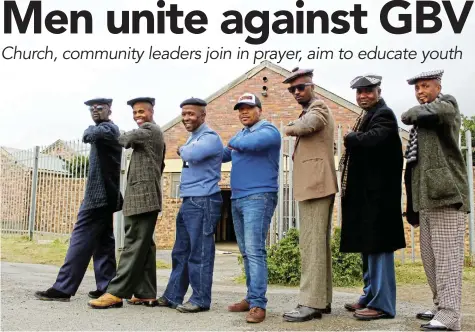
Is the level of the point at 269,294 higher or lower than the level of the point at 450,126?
lower

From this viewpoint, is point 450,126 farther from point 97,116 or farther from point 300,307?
point 97,116

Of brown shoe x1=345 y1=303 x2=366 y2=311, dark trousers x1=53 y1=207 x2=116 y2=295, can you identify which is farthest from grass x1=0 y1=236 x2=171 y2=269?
brown shoe x1=345 y1=303 x2=366 y2=311

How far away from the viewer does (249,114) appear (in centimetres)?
479

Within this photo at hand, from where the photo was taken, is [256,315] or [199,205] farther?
[199,205]

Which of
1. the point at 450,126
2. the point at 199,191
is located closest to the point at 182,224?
the point at 199,191

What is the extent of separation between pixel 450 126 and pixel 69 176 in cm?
915

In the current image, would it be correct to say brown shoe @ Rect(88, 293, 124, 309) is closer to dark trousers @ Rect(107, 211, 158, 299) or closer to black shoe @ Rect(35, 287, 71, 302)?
dark trousers @ Rect(107, 211, 158, 299)

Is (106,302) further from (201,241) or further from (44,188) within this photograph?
(44,188)

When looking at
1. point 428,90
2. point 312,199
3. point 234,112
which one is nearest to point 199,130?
point 312,199

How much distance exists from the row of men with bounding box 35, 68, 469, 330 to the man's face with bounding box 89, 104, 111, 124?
24 cm

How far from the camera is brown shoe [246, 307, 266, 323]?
4.34m

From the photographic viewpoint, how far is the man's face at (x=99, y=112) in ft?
18.1

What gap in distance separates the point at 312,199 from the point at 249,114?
3.09 feet

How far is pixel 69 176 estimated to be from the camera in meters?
11.6
